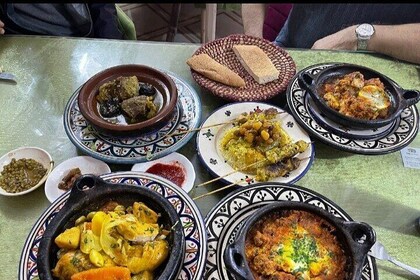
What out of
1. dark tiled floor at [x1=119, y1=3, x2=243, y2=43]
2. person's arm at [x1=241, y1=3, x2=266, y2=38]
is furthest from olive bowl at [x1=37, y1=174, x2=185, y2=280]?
dark tiled floor at [x1=119, y1=3, x2=243, y2=43]

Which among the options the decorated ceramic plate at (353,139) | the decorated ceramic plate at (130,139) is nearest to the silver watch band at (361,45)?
the decorated ceramic plate at (353,139)

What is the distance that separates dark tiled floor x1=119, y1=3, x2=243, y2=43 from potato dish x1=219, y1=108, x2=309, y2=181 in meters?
2.42

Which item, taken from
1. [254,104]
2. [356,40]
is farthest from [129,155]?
[356,40]

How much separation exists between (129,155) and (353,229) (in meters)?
0.83

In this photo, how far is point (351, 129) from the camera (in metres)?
1.58

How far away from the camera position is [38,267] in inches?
→ 40.6

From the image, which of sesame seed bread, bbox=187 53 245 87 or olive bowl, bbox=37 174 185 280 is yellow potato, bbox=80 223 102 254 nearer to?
olive bowl, bbox=37 174 185 280

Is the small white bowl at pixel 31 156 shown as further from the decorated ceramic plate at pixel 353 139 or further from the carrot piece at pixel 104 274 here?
the decorated ceramic plate at pixel 353 139

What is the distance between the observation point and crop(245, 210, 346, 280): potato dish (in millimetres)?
1121

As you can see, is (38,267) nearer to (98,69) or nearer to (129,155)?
(129,155)

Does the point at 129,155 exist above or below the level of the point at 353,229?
below

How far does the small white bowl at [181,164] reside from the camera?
4.77 feet

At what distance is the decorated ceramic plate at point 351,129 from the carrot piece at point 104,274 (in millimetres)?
958

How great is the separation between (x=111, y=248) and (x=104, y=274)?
0.23ft
